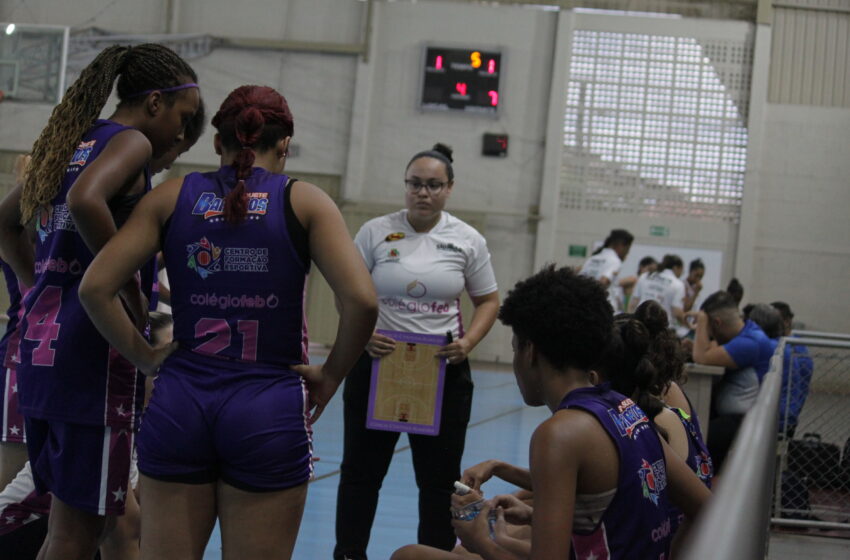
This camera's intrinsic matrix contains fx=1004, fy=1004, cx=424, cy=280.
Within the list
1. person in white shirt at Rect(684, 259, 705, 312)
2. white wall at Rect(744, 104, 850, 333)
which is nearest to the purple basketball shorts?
person in white shirt at Rect(684, 259, 705, 312)

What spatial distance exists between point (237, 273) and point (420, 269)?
5.41ft

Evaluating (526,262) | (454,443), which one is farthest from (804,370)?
(526,262)

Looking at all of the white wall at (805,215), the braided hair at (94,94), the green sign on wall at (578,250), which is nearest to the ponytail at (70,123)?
the braided hair at (94,94)

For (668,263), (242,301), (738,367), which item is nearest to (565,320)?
(242,301)

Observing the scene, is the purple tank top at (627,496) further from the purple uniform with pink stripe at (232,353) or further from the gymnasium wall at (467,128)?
the gymnasium wall at (467,128)

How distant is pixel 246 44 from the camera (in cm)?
1531

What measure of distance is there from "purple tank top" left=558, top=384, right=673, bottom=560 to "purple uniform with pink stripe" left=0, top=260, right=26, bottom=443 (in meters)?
1.53

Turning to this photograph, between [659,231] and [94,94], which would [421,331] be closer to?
[94,94]

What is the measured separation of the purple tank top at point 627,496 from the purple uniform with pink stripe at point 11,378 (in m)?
1.53

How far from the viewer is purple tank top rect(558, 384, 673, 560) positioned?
1.84 metres

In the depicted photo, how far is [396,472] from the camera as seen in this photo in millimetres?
6012

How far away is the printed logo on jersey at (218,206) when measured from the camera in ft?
6.41

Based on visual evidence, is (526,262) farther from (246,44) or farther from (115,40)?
(115,40)

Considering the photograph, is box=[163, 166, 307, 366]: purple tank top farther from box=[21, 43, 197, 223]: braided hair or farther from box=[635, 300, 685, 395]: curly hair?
box=[635, 300, 685, 395]: curly hair
